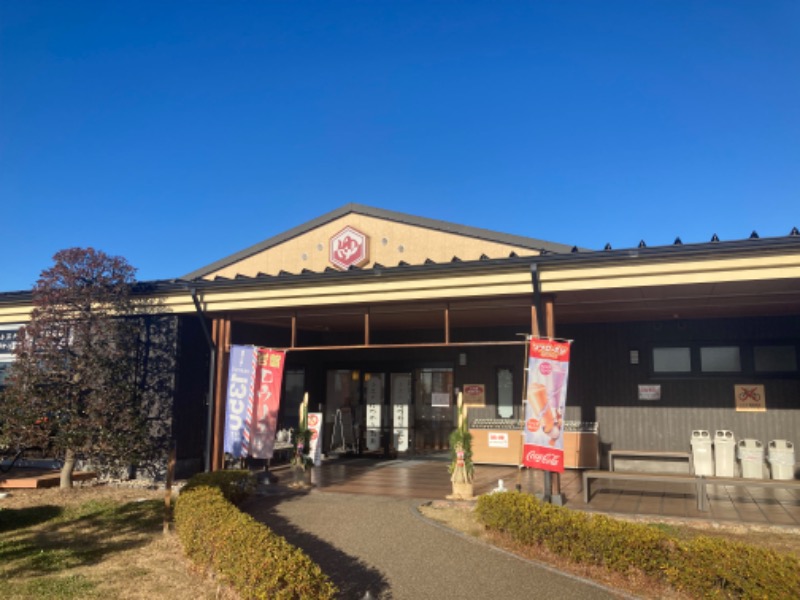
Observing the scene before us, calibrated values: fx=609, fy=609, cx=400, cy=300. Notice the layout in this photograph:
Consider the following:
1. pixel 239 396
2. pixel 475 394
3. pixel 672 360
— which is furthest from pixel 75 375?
pixel 672 360

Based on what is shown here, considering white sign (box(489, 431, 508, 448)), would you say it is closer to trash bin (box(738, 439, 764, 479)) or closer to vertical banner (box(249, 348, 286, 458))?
trash bin (box(738, 439, 764, 479))

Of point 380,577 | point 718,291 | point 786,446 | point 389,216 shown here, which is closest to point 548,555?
point 380,577

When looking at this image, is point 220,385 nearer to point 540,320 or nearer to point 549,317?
point 540,320

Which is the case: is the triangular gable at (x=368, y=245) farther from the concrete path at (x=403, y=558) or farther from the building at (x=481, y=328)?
the concrete path at (x=403, y=558)

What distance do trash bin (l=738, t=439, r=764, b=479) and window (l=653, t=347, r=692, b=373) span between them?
1696 mm

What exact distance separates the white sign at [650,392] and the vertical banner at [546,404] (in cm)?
512

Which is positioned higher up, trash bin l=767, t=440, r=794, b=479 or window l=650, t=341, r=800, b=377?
window l=650, t=341, r=800, b=377

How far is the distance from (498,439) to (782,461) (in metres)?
5.11

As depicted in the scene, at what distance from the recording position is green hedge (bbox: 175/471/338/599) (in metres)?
4.24

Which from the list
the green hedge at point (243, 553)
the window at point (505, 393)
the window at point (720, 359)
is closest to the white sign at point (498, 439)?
the window at point (505, 393)

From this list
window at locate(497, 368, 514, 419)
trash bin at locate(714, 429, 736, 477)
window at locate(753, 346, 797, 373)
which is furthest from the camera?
window at locate(497, 368, 514, 419)

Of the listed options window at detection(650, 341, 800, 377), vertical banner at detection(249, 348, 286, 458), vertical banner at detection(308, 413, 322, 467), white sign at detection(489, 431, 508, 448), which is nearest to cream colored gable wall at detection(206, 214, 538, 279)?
window at detection(650, 341, 800, 377)

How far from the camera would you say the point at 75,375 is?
392 inches

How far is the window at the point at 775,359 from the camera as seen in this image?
36.8ft
